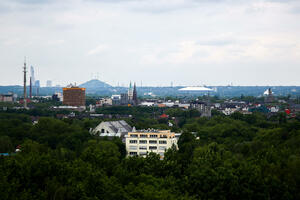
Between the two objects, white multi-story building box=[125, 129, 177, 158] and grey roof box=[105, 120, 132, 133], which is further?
grey roof box=[105, 120, 132, 133]

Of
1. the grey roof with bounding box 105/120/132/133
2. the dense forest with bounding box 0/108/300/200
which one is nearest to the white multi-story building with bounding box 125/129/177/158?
the dense forest with bounding box 0/108/300/200

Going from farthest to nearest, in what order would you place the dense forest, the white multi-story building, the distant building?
the distant building → the white multi-story building → the dense forest

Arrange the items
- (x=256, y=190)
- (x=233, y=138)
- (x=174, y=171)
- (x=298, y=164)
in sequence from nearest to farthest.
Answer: (x=256, y=190)
(x=298, y=164)
(x=174, y=171)
(x=233, y=138)

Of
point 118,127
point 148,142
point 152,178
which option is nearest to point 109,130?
point 118,127

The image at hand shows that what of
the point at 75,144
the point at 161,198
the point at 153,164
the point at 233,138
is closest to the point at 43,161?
the point at 153,164

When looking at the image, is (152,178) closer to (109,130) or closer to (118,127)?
(109,130)

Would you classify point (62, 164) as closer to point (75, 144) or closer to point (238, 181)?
point (238, 181)

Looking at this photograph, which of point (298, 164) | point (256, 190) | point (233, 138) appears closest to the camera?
point (256, 190)

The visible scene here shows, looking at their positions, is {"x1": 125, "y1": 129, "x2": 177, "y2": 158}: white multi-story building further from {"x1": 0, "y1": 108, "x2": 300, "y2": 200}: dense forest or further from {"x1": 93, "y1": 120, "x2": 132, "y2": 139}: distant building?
{"x1": 0, "y1": 108, "x2": 300, "y2": 200}: dense forest
